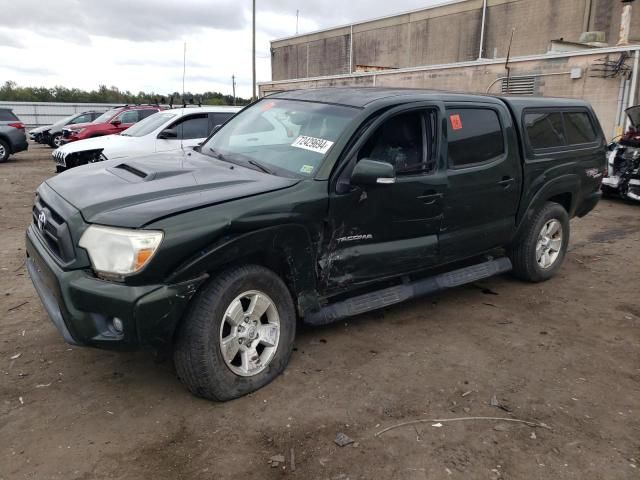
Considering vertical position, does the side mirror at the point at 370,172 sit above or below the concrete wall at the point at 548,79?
below

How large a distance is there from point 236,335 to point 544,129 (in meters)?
3.75

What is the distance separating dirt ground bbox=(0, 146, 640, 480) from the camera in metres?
2.63

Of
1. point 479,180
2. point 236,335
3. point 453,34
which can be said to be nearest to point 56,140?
point 479,180

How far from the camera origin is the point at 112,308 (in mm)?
2713

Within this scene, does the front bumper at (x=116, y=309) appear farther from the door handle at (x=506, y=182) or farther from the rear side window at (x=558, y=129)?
the rear side window at (x=558, y=129)

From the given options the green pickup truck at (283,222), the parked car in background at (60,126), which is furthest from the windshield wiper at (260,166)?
the parked car in background at (60,126)

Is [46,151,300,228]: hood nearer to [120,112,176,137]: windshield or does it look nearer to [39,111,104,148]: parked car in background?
[120,112,176,137]: windshield

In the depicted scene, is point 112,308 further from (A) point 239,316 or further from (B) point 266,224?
(B) point 266,224

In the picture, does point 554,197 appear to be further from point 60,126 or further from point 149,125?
point 60,126

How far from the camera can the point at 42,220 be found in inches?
131

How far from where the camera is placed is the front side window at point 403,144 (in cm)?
376

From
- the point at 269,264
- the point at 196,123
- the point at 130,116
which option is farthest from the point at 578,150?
the point at 130,116

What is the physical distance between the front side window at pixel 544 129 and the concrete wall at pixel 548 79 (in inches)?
372

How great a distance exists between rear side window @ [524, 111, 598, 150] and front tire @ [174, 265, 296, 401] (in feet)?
10.2
